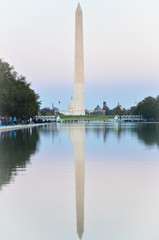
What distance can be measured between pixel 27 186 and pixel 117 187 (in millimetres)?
1764

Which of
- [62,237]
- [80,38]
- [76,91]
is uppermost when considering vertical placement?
[80,38]

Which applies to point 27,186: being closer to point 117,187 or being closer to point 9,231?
point 117,187

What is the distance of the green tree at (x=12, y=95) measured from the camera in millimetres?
55119

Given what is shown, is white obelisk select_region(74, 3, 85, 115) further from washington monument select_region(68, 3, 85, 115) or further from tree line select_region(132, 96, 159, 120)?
tree line select_region(132, 96, 159, 120)

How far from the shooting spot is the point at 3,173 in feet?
33.9

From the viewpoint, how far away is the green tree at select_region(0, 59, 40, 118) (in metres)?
55.1

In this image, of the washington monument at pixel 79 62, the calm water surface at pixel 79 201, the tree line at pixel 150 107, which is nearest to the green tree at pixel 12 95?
the washington monument at pixel 79 62

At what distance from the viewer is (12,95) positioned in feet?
194

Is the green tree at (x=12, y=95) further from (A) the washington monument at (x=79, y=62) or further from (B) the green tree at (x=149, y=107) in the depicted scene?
(B) the green tree at (x=149, y=107)

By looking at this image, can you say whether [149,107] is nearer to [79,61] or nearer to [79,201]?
[79,61]

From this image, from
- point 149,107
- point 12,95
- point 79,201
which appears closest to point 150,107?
point 149,107

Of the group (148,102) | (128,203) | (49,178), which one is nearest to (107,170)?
(49,178)

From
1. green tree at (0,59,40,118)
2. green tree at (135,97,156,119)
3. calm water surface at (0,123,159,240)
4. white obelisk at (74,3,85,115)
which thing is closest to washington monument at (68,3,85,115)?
white obelisk at (74,3,85,115)

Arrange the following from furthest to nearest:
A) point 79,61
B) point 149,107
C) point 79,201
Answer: point 149,107 < point 79,61 < point 79,201
